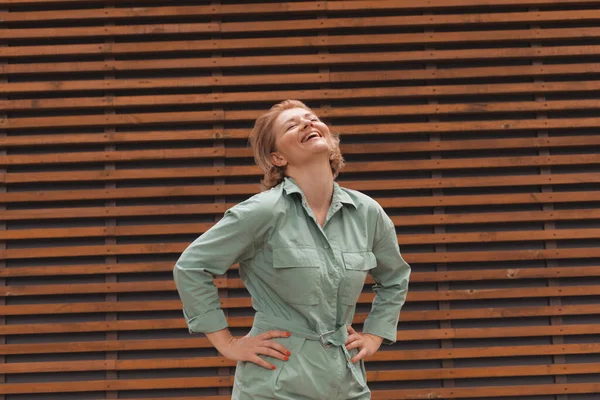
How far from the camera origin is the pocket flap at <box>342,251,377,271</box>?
1.64m

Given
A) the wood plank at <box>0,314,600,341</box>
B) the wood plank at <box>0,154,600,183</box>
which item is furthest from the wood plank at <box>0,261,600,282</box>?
the wood plank at <box>0,154,600,183</box>

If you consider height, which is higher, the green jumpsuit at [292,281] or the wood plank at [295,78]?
the wood plank at [295,78]

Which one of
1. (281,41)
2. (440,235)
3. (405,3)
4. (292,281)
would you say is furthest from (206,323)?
(405,3)

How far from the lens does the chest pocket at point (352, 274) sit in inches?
64.5

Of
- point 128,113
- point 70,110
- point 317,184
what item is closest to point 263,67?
point 128,113

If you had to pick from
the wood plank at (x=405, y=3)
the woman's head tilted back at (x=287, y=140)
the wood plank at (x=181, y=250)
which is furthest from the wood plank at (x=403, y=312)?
the woman's head tilted back at (x=287, y=140)

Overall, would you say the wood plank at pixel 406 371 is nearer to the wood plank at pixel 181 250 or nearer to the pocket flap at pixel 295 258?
the wood plank at pixel 181 250

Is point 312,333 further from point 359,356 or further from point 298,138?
point 298,138

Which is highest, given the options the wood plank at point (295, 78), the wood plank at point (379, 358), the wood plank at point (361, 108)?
the wood plank at point (295, 78)

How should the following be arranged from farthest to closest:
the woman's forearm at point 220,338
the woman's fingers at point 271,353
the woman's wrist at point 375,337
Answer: the woman's wrist at point 375,337 < the woman's forearm at point 220,338 < the woman's fingers at point 271,353

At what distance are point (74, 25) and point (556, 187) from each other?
3.36 meters

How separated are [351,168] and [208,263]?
243 centimetres

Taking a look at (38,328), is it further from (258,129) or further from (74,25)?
(258,129)

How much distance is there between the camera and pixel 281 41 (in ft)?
13.5
